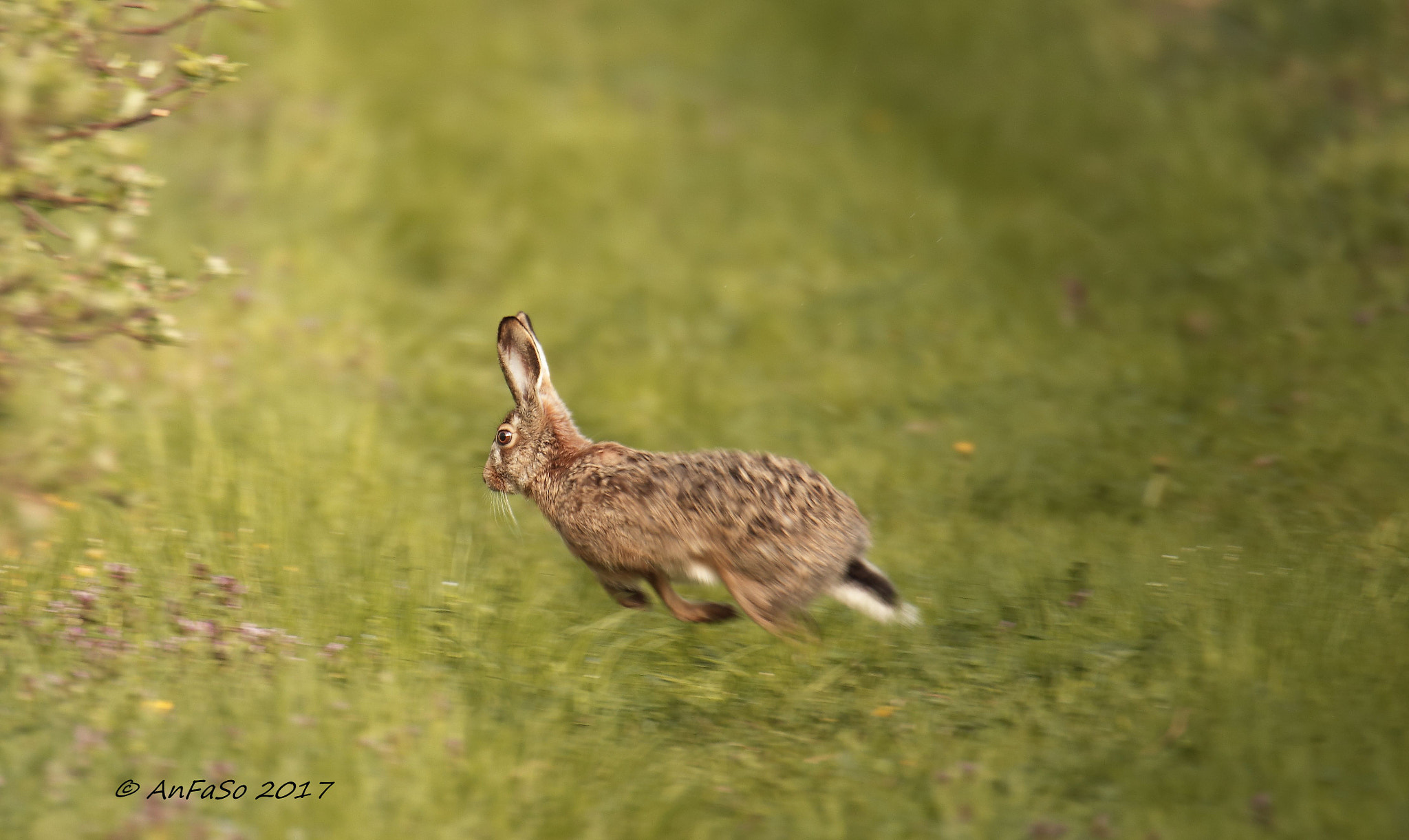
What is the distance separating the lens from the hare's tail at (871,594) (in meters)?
5.83

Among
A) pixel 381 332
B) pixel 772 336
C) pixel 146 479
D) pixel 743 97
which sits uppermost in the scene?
pixel 743 97

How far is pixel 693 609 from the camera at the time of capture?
5973 millimetres

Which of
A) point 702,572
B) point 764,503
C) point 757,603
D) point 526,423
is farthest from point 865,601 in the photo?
point 526,423

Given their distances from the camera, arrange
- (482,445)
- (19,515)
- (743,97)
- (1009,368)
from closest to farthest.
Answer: (19,515) < (482,445) < (1009,368) < (743,97)

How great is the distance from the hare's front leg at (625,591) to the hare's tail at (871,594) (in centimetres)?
106

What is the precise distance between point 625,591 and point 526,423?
1170 millimetres

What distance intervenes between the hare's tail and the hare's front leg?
3.47 ft

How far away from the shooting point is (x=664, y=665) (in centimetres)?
584

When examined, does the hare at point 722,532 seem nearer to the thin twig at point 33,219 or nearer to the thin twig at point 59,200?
the thin twig at point 59,200

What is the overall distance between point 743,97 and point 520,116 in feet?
9.17

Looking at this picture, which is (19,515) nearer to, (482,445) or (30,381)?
(30,381)

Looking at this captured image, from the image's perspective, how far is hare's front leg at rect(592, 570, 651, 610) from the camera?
20.4 ft

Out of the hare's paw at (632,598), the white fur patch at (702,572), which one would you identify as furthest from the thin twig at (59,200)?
the white fur patch at (702,572)

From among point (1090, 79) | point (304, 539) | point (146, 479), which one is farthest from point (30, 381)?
point (1090, 79)
